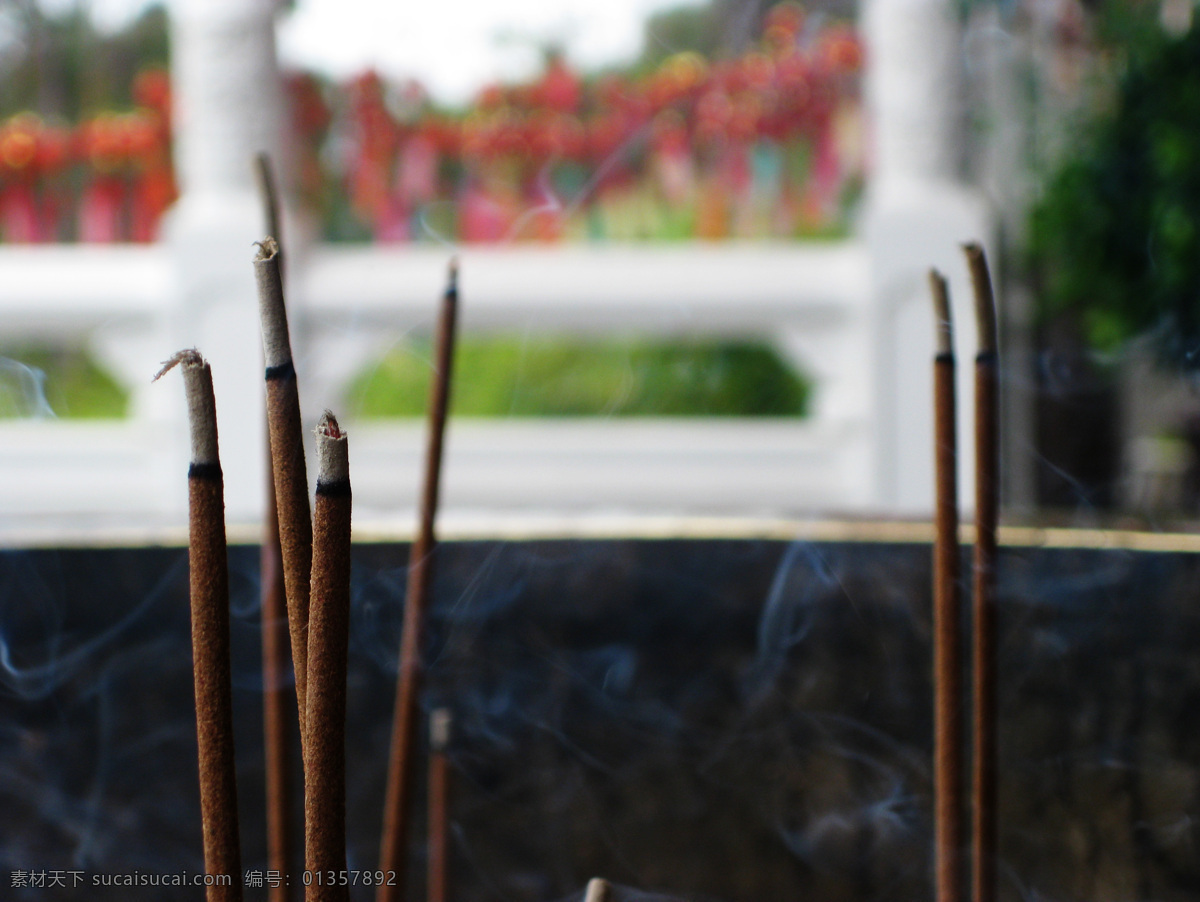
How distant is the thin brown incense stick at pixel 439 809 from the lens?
1.82 ft

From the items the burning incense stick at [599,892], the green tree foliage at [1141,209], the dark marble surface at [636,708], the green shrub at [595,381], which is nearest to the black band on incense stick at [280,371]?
the burning incense stick at [599,892]

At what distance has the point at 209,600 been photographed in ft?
0.78

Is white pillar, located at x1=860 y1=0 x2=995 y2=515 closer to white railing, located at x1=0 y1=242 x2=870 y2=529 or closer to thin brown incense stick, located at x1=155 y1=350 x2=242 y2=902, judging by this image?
white railing, located at x1=0 y1=242 x2=870 y2=529

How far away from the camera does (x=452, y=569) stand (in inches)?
27.5

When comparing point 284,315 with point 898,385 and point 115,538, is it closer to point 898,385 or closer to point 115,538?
point 115,538

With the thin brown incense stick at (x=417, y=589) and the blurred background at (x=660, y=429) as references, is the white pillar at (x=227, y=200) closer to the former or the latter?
the blurred background at (x=660, y=429)

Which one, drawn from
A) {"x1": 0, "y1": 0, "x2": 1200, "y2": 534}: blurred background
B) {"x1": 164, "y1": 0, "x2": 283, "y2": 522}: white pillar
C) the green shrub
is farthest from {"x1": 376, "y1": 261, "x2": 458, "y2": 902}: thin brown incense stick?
the green shrub

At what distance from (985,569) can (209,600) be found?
236mm

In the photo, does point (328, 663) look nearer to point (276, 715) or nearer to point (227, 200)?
point (276, 715)

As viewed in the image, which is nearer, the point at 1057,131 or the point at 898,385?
the point at 898,385

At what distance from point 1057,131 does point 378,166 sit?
4.80ft

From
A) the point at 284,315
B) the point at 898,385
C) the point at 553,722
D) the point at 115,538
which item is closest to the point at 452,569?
the point at 553,722

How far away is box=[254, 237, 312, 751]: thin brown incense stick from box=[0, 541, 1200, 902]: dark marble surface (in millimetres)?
451

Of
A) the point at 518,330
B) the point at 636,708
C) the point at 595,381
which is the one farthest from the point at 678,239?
the point at 636,708
